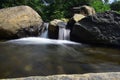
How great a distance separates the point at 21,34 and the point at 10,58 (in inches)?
162

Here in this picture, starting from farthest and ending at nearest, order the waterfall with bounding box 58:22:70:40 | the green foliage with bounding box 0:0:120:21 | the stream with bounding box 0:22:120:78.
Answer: the green foliage with bounding box 0:0:120:21 → the waterfall with bounding box 58:22:70:40 → the stream with bounding box 0:22:120:78

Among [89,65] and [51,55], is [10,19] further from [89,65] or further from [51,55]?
[89,65]

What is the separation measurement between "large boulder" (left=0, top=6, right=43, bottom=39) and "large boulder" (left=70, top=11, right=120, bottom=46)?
7.10 feet

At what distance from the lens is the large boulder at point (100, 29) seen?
9.99 metres

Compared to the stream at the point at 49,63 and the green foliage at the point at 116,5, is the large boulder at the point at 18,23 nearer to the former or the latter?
the stream at the point at 49,63

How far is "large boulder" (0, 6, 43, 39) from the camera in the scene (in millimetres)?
10258

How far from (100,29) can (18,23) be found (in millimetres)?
3833

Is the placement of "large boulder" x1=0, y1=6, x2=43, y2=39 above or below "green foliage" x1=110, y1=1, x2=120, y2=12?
below

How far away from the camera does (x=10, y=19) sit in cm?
1042

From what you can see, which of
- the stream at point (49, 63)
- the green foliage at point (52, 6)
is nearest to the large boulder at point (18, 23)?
the stream at point (49, 63)

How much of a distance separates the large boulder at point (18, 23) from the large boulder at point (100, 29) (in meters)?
2.16

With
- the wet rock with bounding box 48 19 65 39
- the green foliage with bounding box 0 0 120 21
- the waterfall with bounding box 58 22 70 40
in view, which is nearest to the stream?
the waterfall with bounding box 58 22 70 40

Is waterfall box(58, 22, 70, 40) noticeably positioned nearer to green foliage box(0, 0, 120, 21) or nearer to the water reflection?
the water reflection

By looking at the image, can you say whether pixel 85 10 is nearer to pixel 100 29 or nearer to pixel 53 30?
pixel 53 30
